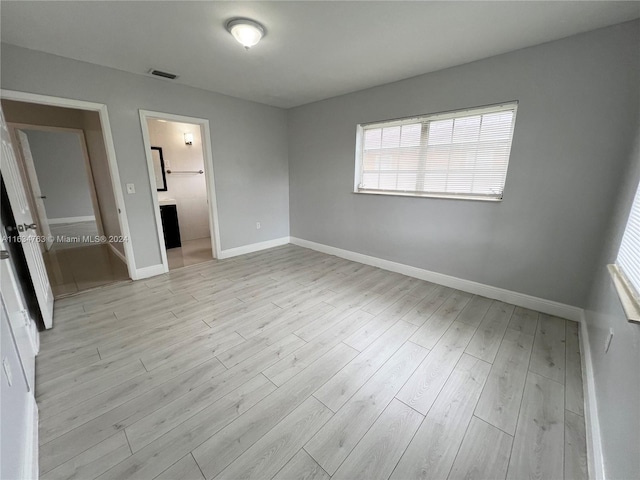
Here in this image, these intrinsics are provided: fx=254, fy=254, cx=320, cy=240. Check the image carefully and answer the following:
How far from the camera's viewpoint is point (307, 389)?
1.66 m

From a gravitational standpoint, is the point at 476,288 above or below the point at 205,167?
below

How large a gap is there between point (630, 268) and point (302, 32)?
8.85 feet

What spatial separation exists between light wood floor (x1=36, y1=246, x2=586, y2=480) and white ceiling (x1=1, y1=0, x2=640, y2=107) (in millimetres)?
2481

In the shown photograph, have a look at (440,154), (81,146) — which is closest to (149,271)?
(81,146)

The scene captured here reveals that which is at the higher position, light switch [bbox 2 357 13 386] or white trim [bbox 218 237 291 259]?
light switch [bbox 2 357 13 386]

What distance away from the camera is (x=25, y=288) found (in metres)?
2.33

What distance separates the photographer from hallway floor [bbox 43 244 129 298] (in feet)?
10.5

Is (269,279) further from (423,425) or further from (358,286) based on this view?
(423,425)

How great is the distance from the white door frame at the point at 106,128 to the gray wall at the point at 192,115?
47mm

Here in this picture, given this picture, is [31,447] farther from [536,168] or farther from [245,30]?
[536,168]

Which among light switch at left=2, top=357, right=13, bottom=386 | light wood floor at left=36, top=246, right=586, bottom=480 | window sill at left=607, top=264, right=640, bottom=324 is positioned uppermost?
window sill at left=607, top=264, right=640, bottom=324

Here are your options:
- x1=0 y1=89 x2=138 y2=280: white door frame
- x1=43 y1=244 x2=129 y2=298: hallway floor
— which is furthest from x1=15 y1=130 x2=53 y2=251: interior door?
x1=0 y1=89 x2=138 y2=280: white door frame

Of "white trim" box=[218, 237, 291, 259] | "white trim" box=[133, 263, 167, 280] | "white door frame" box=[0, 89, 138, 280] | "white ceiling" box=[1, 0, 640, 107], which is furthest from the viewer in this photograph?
"white trim" box=[218, 237, 291, 259]

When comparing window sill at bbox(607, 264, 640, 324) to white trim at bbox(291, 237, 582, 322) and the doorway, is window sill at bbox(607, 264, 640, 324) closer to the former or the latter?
white trim at bbox(291, 237, 582, 322)
